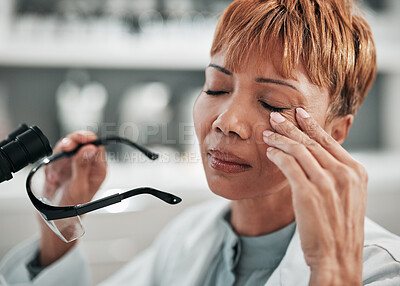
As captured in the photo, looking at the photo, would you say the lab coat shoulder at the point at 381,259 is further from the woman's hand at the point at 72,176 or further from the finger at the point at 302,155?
the woman's hand at the point at 72,176

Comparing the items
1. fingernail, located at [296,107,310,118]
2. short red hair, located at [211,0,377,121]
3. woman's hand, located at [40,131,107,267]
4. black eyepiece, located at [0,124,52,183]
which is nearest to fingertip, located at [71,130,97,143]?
woman's hand, located at [40,131,107,267]

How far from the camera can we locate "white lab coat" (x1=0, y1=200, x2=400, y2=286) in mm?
583

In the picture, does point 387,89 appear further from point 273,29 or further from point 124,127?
point 273,29

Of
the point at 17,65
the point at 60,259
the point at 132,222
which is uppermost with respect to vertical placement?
the point at 17,65

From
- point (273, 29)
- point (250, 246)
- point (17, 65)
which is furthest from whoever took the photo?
point (17, 65)

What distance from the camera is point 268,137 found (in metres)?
0.52

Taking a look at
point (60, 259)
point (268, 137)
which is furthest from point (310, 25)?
point (60, 259)

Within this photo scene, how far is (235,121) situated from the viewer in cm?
57

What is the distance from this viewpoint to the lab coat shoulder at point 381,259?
1.79 feet

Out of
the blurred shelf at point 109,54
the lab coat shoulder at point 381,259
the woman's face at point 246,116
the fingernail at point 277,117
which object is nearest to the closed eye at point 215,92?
the woman's face at point 246,116

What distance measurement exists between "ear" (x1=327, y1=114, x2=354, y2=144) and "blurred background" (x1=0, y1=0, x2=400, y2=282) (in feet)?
3.30

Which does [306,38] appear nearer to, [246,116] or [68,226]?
[246,116]

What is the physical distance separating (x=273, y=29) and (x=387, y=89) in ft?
6.12

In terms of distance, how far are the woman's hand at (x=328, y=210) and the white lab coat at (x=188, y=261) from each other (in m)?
0.13
